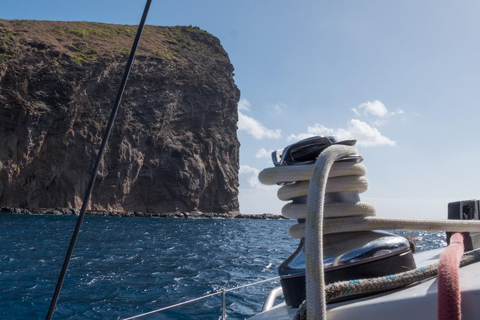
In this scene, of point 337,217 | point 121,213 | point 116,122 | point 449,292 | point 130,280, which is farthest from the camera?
point 121,213

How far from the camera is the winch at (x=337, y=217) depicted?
0.95 meters

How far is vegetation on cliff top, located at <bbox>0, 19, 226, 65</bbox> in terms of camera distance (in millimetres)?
45125

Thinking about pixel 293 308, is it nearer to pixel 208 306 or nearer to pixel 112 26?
pixel 208 306

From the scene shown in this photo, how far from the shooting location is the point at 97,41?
5416cm

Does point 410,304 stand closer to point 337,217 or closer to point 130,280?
point 337,217

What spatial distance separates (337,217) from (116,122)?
4543 cm

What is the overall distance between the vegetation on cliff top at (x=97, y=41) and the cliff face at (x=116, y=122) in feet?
0.72

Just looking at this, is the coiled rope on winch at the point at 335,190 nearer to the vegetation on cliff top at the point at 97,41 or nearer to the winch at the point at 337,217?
the winch at the point at 337,217

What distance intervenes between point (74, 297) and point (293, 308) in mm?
7660

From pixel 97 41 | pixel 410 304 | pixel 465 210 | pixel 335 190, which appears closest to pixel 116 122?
pixel 97 41

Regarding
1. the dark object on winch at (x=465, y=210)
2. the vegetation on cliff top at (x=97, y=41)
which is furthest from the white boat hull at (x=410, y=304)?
the vegetation on cliff top at (x=97, y=41)

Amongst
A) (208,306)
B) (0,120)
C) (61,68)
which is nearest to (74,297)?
(208,306)

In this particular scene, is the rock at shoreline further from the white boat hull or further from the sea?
the white boat hull

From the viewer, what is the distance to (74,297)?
7.72 metres
